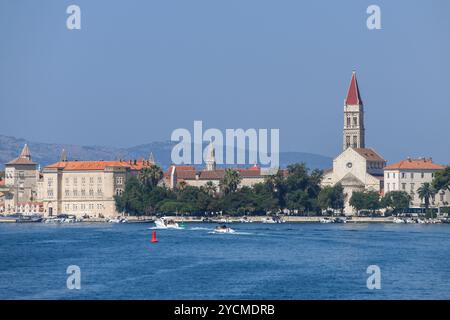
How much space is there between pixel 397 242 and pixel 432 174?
214 ft

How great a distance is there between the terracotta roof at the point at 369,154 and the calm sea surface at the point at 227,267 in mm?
63249

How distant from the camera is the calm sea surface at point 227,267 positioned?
49.3 meters

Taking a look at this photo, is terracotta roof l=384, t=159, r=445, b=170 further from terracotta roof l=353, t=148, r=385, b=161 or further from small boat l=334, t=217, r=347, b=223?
small boat l=334, t=217, r=347, b=223

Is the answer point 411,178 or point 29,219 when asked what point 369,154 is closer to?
point 411,178

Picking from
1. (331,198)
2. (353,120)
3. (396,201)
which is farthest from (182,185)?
(396,201)

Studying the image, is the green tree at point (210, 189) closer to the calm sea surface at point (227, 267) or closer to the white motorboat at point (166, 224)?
the white motorboat at point (166, 224)

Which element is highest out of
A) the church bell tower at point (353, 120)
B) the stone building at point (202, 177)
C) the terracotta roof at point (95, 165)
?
the church bell tower at point (353, 120)

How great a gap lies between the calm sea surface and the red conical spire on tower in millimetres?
72625

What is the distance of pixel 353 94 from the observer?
16525 centimetres

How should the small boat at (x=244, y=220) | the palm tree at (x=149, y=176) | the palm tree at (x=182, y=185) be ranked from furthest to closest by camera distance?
the palm tree at (x=182, y=185) → the palm tree at (x=149, y=176) → the small boat at (x=244, y=220)

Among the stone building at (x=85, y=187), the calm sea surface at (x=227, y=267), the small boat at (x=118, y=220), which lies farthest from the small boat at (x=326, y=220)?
the calm sea surface at (x=227, y=267)
